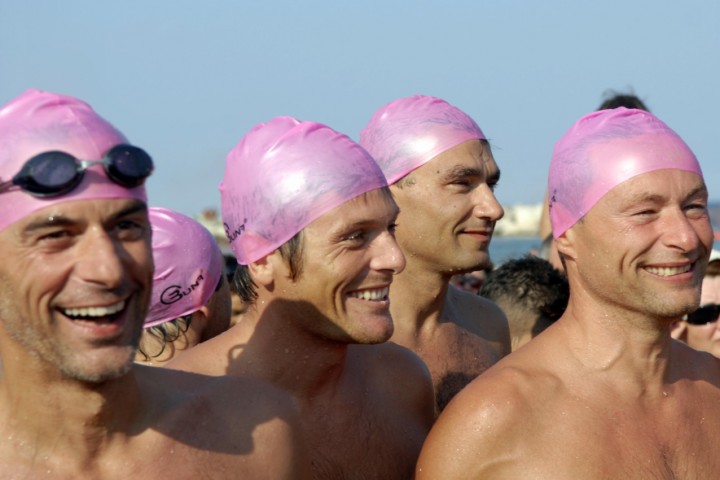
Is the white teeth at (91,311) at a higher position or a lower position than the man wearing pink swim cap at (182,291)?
higher

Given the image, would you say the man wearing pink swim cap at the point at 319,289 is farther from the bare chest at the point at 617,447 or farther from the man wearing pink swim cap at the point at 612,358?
the bare chest at the point at 617,447

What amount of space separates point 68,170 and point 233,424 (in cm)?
96

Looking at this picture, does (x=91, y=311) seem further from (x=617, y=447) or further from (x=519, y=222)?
(x=519, y=222)

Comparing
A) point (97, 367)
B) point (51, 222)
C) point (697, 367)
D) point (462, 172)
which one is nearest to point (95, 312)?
point (97, 367)

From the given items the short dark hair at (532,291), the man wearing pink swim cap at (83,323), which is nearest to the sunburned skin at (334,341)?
the man wearing pink swim cap at (83,323)

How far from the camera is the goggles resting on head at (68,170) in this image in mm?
3293

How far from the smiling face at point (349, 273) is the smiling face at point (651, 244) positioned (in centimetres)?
78

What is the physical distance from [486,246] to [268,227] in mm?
1724

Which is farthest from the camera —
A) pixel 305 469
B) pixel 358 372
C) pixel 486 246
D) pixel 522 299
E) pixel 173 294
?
pixel 522 299

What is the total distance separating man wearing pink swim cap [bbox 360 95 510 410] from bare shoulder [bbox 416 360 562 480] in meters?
1.35

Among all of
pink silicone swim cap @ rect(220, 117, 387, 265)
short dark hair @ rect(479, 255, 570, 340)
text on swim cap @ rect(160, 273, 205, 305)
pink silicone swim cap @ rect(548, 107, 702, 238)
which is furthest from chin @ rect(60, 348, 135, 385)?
short dark hair @ rect(479, 255, 570, 340)

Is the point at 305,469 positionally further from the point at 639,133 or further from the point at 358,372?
the point at 639,133

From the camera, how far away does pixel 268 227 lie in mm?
4789

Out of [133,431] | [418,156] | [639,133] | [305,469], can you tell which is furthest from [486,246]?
[133,431]
